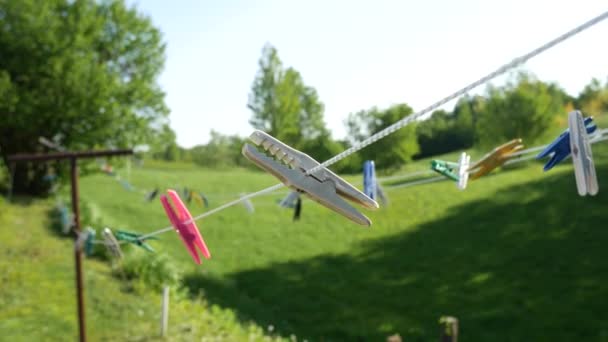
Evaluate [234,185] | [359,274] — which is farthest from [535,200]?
[234,185]

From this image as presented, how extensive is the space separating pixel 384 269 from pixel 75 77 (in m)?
7.97

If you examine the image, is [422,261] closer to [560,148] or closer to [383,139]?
[383,139]

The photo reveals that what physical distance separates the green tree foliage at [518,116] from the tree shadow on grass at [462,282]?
6.37 feet

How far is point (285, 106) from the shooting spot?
38.7 feet

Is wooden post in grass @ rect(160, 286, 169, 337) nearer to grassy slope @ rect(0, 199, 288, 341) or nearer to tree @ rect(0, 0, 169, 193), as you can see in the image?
grassy slope @ rect(0, 199, 288, 341)

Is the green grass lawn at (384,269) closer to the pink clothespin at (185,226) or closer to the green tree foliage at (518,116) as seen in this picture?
the green tree foliage at (518,116)

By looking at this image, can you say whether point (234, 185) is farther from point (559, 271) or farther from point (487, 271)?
point (559, 271)

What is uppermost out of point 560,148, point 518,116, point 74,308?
point 518,116

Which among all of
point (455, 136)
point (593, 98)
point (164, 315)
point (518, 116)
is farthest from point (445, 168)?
point (593, 98)

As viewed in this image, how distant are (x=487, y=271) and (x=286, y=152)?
8.35 m

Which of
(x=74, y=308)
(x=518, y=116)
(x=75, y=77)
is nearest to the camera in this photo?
(x=74, y=308)

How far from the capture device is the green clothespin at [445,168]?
203 cm

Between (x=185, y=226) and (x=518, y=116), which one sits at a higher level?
(x=518, y=116)

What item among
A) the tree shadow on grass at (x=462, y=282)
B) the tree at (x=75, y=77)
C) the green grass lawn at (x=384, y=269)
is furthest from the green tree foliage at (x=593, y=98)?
the tree at (x=75, y=77)
